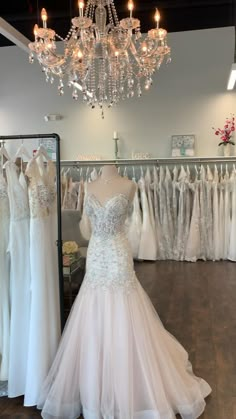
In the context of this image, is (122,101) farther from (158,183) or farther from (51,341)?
(51,341)

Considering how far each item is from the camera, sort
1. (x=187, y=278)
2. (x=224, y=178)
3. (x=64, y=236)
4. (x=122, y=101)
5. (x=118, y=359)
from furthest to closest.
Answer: (x=122, y=101)
(x=224, y=178)
(x=187, y=278)
(x=64, y=236)
(x=118, y=359)

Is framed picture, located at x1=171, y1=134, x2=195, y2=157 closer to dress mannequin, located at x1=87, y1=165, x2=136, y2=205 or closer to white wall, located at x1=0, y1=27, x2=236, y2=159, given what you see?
white wall, located at x1=0, y1=27, x2=236, y2=159

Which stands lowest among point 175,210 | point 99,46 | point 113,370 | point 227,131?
point 113,370

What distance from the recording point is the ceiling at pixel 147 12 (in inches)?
219

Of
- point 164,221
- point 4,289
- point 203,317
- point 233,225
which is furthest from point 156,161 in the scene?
point 4,289

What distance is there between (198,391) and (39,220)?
1459 mm

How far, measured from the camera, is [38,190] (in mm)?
2277

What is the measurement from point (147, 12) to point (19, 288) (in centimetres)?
513

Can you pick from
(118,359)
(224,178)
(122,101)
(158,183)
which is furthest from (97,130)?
(118,359)

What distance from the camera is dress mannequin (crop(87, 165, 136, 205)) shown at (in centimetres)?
234

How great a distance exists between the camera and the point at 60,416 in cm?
212

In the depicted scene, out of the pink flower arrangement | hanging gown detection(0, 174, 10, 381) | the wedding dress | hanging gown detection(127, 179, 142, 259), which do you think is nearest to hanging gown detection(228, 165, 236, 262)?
the pink flower arrangement

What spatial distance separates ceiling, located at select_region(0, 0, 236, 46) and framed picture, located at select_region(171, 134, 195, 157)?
1.85m

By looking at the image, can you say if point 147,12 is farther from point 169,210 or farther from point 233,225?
point 233,225
